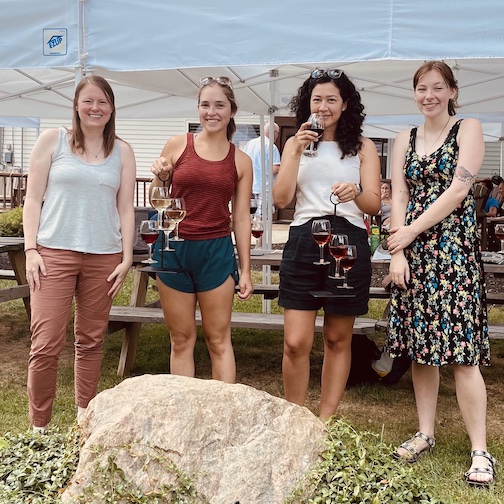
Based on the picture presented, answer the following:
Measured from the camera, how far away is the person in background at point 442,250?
3768mm

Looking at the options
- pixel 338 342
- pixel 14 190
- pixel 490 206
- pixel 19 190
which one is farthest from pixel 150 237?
pixel 14 190

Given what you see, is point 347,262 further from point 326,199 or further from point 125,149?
point 125,149

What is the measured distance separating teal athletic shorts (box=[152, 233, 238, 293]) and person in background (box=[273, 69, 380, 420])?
1.06 feet

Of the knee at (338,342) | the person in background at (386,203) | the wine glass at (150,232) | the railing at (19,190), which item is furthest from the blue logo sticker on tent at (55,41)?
the railing at (19,190)

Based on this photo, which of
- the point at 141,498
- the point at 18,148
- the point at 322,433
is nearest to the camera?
the point at 141,498

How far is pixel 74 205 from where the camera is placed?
3.88 metres

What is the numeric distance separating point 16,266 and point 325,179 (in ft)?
14.9

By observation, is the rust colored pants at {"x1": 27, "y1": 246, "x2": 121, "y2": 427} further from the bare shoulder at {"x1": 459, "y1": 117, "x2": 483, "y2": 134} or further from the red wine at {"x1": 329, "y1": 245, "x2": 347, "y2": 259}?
the bare shoulder at {"x1": 459, "y1": 117, "x2": 483, "y2": 134}

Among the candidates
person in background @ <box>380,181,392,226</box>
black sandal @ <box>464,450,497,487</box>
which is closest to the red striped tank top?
black sandal @ <box>464,450,497,487</box>

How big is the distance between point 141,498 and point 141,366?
3892mm

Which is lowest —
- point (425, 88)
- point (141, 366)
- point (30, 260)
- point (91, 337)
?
point (141, 366)

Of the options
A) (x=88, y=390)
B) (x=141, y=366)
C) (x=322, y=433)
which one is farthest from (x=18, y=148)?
(x=322, y=433)

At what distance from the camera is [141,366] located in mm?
6406

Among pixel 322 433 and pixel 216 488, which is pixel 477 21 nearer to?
pixel 322 433
